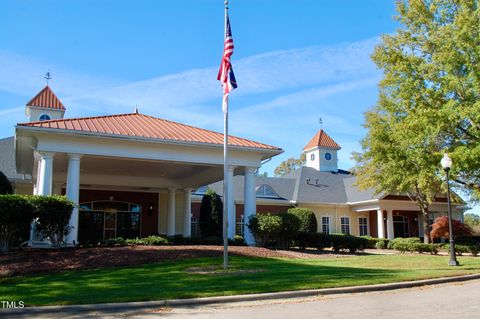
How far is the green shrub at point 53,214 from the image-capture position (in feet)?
51.1

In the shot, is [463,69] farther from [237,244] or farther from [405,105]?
[237,244]

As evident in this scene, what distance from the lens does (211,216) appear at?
2781 centimetres

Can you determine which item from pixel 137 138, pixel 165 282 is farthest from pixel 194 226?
pixel 165 282

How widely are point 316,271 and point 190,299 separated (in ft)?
14.9

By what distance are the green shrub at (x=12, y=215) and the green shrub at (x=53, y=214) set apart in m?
0.26

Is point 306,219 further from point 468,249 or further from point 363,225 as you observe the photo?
point 363,225

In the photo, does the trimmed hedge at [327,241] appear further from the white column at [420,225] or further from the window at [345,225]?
the white column at [420,225]

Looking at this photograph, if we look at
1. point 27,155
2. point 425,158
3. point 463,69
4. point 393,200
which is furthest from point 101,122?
point 393,200

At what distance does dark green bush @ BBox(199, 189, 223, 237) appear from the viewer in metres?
27.5

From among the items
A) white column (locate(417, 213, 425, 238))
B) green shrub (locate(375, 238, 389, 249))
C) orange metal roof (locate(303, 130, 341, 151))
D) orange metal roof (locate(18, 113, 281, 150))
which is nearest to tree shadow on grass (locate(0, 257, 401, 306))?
orange metal roof (locate(18, 113, 281, 150))

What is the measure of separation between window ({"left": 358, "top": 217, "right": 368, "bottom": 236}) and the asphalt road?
3059 cm

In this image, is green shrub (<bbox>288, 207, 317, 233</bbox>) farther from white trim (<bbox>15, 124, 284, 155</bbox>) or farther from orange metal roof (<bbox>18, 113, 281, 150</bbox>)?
orange metal roof (<bbox>18, 113, 281, 150</bbox>)

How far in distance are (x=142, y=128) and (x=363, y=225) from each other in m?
24.8

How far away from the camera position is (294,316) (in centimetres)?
725
